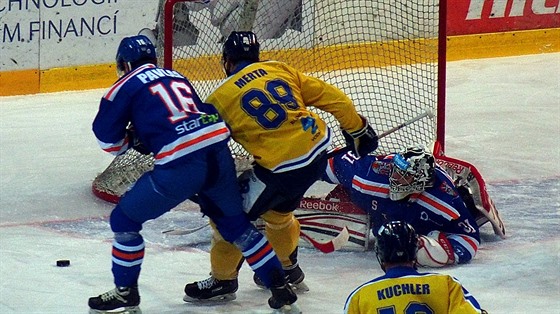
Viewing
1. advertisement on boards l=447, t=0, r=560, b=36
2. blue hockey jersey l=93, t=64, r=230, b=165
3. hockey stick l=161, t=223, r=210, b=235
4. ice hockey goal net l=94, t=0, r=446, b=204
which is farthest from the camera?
advertisement on boards l=447, t=0, r=560, b=36

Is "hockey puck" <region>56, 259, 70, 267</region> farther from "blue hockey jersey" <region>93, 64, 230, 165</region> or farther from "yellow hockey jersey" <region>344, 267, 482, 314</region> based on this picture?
"yellow hockey jersey" <region>344, 267, 482, 314</region>

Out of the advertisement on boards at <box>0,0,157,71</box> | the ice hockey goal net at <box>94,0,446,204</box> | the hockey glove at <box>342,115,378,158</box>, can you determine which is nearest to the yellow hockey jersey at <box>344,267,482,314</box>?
the hockey glove at <box>342,115,378,158</box>

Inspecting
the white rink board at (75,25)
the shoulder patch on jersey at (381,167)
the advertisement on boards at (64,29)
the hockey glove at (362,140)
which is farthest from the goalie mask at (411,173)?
the advertisement on boards at (64,29)

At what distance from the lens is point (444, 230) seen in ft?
17.5

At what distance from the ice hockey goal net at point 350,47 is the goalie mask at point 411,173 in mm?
1243

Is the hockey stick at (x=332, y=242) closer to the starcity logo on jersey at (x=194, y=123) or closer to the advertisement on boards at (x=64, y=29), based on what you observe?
the starcity logo on jersey at (x=194, y=123)

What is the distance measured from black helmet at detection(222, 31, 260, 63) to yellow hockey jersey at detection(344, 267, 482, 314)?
5.12 ft

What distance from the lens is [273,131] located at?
450 centimetres

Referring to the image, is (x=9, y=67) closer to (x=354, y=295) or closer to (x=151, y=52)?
(x=151, y=52)

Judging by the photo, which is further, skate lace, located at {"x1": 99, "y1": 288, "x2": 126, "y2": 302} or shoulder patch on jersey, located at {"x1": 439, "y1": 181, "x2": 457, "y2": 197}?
shoulder patch on jersey, located at {"x1": 439, "y1": 181, "x2": 457, "y2": 197}

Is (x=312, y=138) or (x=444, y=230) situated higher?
(x=312, y=138)

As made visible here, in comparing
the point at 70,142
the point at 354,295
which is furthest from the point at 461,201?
the point at 70,142

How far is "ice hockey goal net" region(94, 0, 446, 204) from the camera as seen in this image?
265 inches

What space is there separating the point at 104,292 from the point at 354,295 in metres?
1.86
